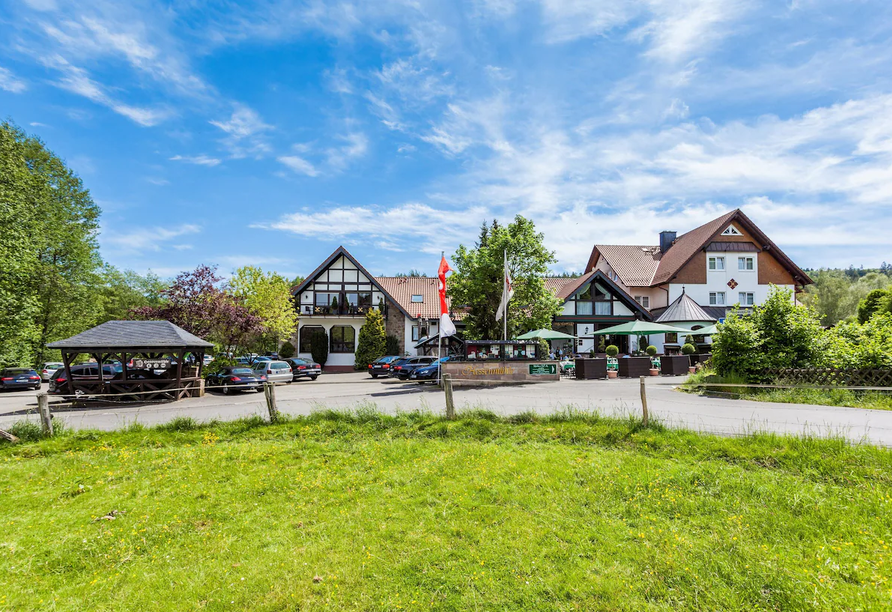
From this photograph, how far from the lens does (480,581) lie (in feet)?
13.6

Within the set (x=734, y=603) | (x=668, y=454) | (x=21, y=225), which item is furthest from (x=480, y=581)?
(x=21, y=225)

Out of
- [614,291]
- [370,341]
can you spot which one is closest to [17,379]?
[370,341]

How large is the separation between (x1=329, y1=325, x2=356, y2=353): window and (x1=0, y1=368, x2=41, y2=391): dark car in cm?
1778

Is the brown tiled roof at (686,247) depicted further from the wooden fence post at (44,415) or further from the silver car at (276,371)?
the wooden fence post at (44,415)

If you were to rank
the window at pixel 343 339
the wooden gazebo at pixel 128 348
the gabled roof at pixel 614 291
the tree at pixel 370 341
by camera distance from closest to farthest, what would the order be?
the wooden gazebo at pixel 128 348
the tree at pixel 370 341
the gabled roof at pixel 614 291
the window at pixel 343 339

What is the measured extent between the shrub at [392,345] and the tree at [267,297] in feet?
23.5

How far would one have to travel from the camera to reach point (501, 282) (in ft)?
82.8

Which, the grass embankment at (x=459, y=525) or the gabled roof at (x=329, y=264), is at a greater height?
the gabled roof at (x=329, y=264)

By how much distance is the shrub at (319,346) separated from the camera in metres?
35.8

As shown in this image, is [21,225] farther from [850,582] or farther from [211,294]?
[850,582]

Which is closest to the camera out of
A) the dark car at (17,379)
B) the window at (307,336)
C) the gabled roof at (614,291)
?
the dark car at (17,379)

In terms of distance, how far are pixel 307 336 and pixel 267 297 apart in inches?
256

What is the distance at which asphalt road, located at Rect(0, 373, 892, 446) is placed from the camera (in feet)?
30.2

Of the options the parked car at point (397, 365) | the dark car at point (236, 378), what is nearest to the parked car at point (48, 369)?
the dark car at point (236, 378)
